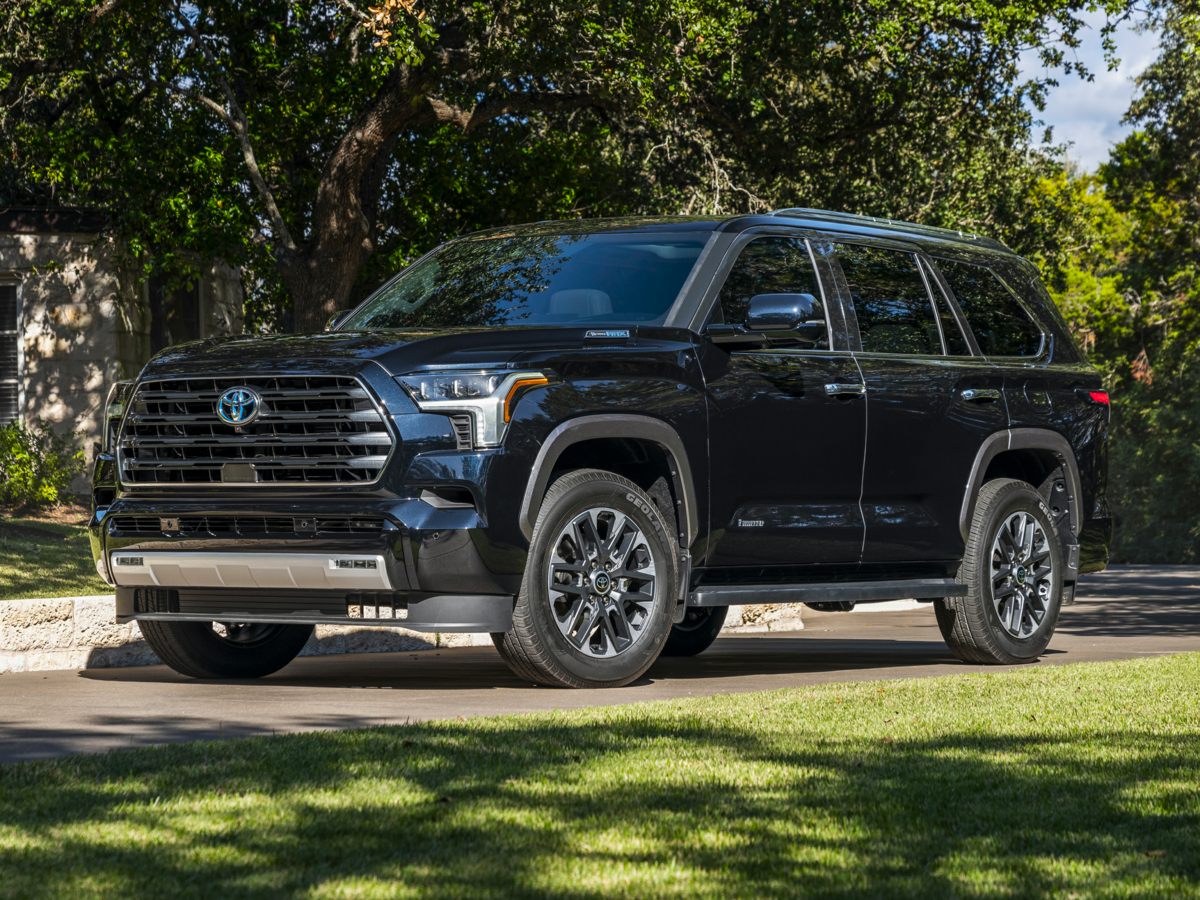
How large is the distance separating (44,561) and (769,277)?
8.27m

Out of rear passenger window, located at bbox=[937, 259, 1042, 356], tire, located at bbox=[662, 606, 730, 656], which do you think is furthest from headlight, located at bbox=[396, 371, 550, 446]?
tire, located at bbox=[662, 606, 730, 656]

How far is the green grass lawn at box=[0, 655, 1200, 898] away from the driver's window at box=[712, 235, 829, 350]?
2.65m

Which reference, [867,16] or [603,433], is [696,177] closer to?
[867,16]

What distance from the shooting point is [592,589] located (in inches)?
346

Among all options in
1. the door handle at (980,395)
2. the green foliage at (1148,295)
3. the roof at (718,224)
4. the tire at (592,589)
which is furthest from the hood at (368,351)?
the green foliage at (1148,295)

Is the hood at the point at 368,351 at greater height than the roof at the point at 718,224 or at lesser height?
lesser

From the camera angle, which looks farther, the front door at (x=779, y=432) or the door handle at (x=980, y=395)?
the door handle at (x=980, y=395)

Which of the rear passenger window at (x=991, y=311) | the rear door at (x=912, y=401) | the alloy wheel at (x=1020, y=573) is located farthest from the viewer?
the rear passenger window at (x=991, y=311)

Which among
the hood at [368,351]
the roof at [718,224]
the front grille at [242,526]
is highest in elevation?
the roof at [718,224]

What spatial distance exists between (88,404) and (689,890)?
21.2 m

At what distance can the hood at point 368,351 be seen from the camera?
8.41 m

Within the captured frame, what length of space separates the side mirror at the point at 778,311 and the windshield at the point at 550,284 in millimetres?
448

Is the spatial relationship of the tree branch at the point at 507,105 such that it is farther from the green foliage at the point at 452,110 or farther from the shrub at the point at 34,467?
the shrub at the point at 34,467

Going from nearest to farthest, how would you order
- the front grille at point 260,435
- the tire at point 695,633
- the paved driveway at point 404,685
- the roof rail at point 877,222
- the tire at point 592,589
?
the paved driveway at point 404,685 < the front grille at point 260,435 < the tire at point 592,589 < the roof rail at point 877,222 < the tire at point 695,633
